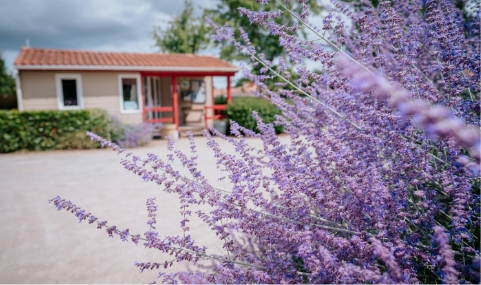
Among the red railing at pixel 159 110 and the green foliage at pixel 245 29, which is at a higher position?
the green foliage at pixel 245 29

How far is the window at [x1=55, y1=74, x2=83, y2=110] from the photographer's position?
13352 millimetres

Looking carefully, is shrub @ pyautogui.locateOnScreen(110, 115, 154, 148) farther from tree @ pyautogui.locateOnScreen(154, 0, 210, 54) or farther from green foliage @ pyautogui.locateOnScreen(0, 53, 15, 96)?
green foliage @ pyautogui.locateOnScreen(0, 53, 15, 96)

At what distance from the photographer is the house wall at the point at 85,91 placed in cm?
1295

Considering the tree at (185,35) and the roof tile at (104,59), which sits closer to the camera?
the roof tile at (104,59)

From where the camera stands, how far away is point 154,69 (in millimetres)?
14438

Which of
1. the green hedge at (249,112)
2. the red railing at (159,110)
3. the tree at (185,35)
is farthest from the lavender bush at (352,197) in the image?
the tree at (185,35)

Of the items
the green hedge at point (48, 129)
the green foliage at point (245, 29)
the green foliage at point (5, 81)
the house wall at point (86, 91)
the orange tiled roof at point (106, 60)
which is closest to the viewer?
the green hedge at point (48, 129)

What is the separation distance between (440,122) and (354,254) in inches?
37.1

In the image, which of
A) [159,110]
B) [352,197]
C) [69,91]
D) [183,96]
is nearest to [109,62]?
[69,91]

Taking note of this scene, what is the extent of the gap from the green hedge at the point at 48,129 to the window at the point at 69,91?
261cm

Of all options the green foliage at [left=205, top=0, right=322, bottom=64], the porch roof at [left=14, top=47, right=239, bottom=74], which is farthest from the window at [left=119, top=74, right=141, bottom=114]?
the green foliage at [left=205, top=0, right=322, bottom=64]

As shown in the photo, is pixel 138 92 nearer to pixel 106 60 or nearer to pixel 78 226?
pixel 106 60

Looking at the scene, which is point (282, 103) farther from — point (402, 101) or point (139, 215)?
point (139, 215)

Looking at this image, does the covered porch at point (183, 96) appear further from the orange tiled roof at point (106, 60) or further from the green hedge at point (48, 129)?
the green hedge at point (48, 129)
